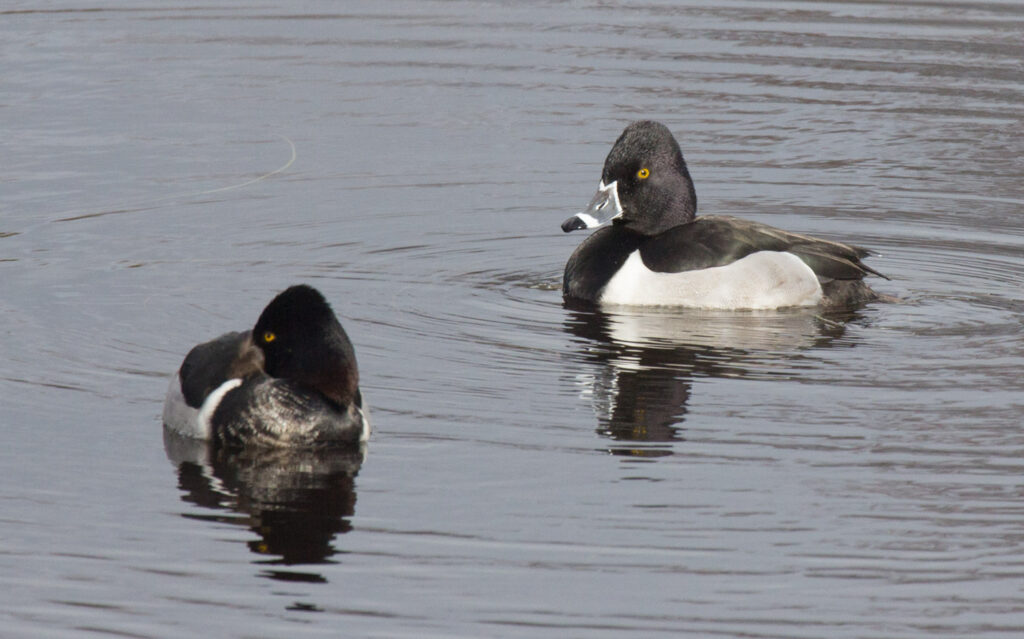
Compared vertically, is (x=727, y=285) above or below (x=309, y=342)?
below

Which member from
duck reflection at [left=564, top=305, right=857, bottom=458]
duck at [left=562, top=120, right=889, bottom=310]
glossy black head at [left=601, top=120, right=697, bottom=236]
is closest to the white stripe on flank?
duck reflection at [left=564, top=305, right=857, bottom=458]

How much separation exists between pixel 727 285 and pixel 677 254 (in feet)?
1.28

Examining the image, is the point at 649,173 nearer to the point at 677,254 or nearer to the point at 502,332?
the point at 677,254

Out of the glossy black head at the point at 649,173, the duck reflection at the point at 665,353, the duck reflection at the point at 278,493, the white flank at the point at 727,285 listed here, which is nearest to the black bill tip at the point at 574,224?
the glossy black head at the point at 649,173

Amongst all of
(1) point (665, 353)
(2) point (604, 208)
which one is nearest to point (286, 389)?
(1) point (665, 353)

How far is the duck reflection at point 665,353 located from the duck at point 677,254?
0.44 feet

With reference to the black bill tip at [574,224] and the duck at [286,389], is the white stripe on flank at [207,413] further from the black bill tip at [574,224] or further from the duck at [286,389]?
the black bill tip at [574,224]

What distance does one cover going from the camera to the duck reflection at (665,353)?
8828 millimetres

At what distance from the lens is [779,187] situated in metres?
14.7

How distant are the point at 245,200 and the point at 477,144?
261cm

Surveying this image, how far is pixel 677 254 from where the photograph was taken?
37.4 feet

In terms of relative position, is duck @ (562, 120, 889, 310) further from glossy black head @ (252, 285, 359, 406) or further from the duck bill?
glossy black head @ (252, 285, 359, 406)

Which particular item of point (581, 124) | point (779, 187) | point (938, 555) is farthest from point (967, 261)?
point (938, 555)

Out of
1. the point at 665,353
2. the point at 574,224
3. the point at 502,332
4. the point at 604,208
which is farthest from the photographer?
the point at 604,208
